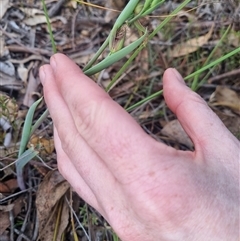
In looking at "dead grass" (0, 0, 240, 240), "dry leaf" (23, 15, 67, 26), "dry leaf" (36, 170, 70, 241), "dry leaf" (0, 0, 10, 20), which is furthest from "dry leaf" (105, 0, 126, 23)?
"dry leaf" (36, 170, 70, 241)

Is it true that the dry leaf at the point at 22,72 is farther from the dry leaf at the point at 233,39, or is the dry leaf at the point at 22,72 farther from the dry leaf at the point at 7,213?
the dry leaf at the point at 233,39

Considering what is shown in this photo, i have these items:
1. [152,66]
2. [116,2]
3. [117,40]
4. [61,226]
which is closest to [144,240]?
[117,40]

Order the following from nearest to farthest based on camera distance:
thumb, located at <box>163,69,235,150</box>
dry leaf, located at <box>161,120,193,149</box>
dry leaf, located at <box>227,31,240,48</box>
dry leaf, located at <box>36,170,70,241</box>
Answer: thumb, located at <box>163,69,235,150</box>
dry leaf, located at <box>36,170,70,241</box>
dry leaf, located at <box>161,120,193,149</box>
dry leaf, located at <box>227,31,240,48</box>

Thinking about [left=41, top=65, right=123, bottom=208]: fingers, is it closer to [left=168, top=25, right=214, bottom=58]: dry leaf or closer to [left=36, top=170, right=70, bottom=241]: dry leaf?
[left=36, top=170, right=70, bottom=241]: dry leaf

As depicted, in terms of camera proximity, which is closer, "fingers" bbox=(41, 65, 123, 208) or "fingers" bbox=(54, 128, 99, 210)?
"fingers" bbox=(41, 65, 123, 208)

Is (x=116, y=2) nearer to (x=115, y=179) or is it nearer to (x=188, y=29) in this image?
(x=188, y=29)

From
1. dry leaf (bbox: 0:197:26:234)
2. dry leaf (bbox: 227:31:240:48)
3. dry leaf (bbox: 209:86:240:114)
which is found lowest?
dry leaf (bbox: 0:197:26:234)
